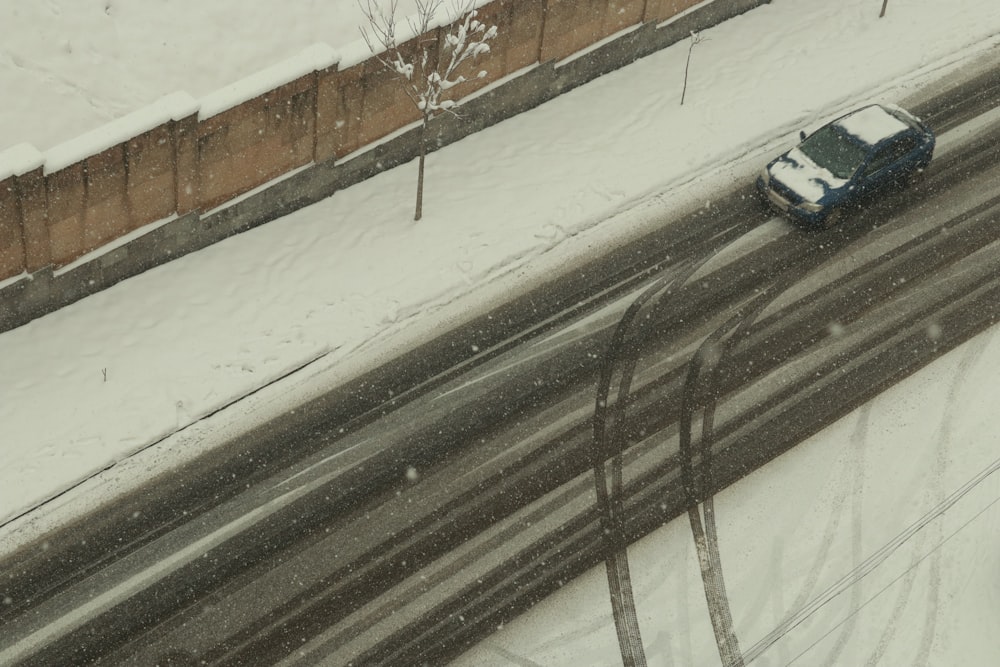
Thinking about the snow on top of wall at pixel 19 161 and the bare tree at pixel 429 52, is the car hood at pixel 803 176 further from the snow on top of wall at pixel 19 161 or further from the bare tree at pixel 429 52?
the snow on top of wall at pixel 19 161

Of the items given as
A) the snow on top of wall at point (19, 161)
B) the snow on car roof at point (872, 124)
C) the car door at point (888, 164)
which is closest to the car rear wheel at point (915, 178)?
the car door at point (888, 164)

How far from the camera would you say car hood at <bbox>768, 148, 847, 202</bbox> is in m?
21.2

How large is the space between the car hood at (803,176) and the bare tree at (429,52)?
5.80 m

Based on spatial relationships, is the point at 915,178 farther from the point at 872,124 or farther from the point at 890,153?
the point at 872,124

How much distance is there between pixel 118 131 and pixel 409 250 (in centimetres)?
527

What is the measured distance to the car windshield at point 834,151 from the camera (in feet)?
70.3

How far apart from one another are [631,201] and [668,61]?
4465 mm

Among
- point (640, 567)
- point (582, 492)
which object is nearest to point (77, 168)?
point (582, 492)

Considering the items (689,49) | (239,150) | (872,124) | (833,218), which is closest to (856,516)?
(833,218)

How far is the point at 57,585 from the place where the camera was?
654 inches

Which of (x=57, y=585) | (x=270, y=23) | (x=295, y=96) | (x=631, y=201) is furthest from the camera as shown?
(x=270, y=23)

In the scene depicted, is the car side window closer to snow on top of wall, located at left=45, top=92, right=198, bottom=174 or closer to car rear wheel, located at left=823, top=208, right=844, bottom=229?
car rear wheel, located at left=823, top=208, right=844, bottom=229

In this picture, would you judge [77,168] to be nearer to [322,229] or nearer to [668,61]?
[322,229]

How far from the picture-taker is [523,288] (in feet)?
67.5
